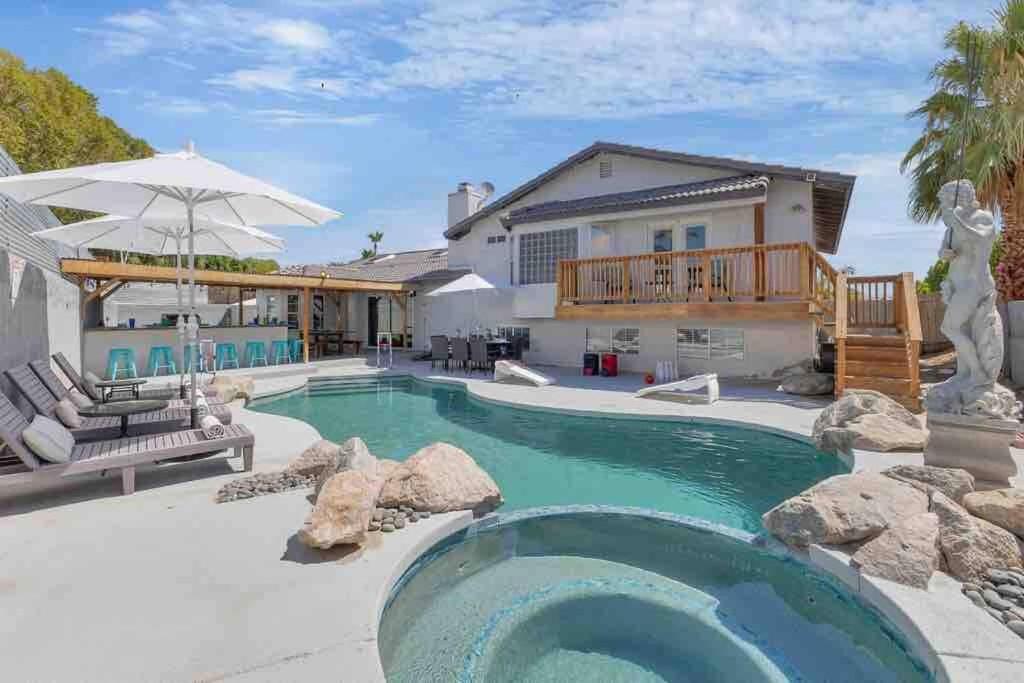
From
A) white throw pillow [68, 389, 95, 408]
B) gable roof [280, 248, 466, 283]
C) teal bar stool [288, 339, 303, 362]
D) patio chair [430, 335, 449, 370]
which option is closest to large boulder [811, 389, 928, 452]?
white throw pillow [68, 389, 95, 408]

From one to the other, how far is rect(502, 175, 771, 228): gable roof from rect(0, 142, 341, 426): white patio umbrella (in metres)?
9.47

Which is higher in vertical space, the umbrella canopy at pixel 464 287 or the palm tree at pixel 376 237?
the palm tree at pixel 376 237

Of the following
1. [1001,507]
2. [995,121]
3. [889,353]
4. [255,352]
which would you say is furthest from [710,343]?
[255,352]

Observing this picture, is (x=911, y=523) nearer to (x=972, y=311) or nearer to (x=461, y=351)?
(x=972, y=311)

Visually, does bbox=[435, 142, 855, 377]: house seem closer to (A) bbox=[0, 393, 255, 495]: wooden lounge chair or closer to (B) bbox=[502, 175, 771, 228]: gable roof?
(B) bbox=[502, 175, 771, 228]: gable roof

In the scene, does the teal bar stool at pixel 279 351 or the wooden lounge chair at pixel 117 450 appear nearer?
the wooden lounge chair at pixel 117 450

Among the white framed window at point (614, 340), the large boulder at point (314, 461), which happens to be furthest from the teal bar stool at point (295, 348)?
the large boulder at point (314, 461)

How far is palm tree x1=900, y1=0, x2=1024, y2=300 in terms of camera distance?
10164 millimetres

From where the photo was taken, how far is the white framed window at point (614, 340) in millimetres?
15023

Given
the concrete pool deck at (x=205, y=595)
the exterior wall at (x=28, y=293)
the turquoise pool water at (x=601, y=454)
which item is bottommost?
the turquoise pool water at (x=601, y=454)

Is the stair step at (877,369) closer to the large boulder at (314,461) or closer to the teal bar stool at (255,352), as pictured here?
the large boulder at (314,461)

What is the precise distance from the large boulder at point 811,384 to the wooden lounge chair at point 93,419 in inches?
431

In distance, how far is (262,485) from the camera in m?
5.27

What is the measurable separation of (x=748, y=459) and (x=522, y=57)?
9394 millimetres
